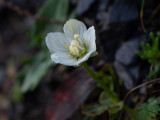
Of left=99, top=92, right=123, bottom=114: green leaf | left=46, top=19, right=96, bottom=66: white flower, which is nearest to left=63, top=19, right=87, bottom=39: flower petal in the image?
left=46, top=19, right=96, bottom=66: white flower

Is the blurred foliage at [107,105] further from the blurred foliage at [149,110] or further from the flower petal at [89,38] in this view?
the flower petal at [89,38]

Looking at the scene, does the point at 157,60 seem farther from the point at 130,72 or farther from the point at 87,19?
the point at 87,19

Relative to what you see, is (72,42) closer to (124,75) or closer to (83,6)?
(124,75)

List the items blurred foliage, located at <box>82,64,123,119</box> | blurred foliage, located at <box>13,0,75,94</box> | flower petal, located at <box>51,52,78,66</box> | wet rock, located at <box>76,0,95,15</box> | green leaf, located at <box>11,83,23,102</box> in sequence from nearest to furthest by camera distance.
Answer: flower petal, located at <box>51,52,78,66</box>
blurred foliage, located at <box>82,64,123,119</box>
wet rock, located at <box>76,0,95,15</box>
blurred foliage, located at <box>13,0,75,94</box>
green leaf, located at <box>11,83,23,102</box>

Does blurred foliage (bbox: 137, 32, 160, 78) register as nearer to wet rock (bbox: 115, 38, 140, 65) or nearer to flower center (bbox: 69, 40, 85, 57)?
→ wet rock (bbox: 115, 38, 140, 65)

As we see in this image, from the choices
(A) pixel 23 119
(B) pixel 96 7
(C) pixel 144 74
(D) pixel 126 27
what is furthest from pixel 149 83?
(A) pixel 23 119

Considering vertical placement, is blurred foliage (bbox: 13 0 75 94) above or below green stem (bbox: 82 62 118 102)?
above

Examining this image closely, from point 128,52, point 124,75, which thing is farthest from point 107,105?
point 128,52
